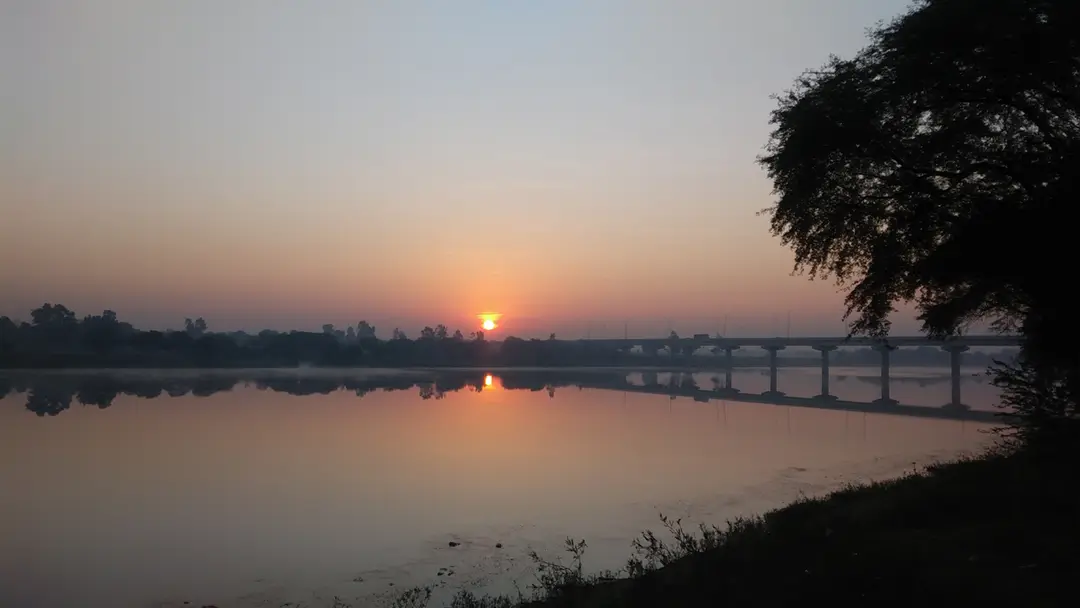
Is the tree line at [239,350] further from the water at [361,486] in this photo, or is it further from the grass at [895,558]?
the grass at [895,558]

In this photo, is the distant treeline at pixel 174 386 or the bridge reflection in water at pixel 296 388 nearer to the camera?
the bridge reflection in water at pixel 296 388

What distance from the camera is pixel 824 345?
333 ft

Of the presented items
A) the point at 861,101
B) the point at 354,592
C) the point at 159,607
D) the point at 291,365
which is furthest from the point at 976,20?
the point at 291,365

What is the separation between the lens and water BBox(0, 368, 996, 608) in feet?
54.4

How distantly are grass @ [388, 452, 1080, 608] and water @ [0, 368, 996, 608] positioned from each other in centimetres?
412

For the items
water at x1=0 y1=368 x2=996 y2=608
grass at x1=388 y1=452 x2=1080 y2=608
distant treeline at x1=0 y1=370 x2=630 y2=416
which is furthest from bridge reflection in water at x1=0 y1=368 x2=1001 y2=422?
grass at x1=388 y1=452 x2=1080 y2=608

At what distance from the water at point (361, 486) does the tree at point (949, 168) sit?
758 cm

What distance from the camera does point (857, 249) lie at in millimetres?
19797

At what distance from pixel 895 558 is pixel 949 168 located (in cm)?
1095

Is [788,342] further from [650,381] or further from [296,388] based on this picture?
[296,388]

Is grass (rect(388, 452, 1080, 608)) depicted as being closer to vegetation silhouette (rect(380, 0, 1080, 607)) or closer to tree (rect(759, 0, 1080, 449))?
vegetation silhouette (rect(380, 0, 1080, 607))

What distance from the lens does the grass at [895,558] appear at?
836 centimetres

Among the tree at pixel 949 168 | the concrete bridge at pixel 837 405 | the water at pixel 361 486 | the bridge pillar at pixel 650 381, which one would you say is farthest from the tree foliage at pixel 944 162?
the bridge pillar at pixel 650 381

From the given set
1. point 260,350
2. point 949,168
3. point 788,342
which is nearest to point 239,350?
point 260,350
